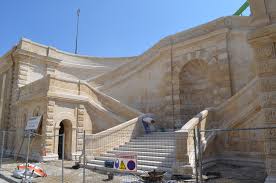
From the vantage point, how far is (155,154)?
31.4ft

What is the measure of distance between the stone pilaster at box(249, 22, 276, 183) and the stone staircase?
350cm

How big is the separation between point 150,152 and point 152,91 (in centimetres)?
740

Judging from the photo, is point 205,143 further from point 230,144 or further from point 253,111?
point 253,111

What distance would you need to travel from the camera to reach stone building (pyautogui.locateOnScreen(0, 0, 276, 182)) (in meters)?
11.1

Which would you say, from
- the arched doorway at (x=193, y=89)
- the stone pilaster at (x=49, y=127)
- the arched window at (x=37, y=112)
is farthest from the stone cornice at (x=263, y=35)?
the arched window at (x=37, y=112)

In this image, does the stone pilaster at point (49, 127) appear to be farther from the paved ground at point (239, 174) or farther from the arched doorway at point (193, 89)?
the paved ground at point (239, 174)

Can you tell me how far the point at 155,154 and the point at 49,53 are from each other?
13563 mm

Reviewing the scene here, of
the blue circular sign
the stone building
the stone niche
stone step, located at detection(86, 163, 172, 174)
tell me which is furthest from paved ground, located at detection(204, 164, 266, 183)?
the stone niche

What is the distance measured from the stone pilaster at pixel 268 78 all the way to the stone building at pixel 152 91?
3189 millimetres

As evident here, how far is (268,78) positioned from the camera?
19.2ft

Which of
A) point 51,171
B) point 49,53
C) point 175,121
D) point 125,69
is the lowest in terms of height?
point 51,171

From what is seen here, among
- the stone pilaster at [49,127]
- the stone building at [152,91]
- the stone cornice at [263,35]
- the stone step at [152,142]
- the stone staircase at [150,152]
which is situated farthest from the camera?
the stone pilaster at [49,127]

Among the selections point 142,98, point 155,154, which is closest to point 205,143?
point 155,154

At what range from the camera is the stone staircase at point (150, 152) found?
8727 mm
